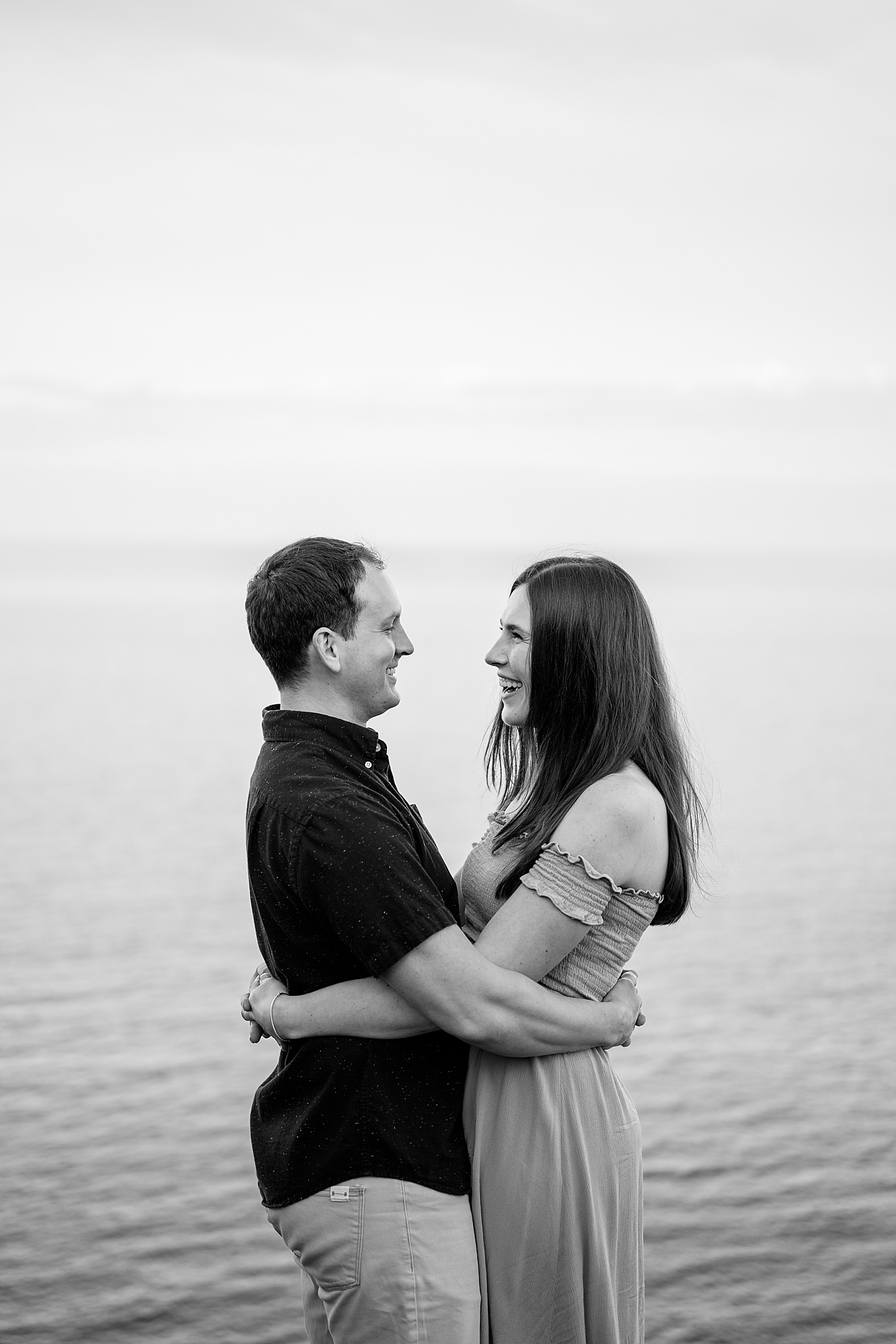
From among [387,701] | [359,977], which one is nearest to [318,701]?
[387,701]

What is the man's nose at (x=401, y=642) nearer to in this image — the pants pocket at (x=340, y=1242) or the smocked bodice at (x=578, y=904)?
the smocked bodice at (x=578, y=904)

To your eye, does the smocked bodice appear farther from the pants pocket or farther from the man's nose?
the pants pocket

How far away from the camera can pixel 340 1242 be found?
9.67ft

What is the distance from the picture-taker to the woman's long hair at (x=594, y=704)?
124 inches

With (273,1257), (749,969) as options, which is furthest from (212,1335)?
(749,969)

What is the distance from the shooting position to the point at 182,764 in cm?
3372

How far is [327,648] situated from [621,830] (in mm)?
748

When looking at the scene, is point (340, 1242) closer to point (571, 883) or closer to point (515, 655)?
point (571, 883)

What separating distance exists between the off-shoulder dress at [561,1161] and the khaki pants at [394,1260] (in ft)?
0.28

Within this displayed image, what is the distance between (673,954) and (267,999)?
1607cm

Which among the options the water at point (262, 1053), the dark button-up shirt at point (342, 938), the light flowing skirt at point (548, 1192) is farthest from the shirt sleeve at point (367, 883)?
the water at point (262, 1053)

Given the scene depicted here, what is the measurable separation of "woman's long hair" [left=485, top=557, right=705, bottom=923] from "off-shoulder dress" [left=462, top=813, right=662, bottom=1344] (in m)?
0.13

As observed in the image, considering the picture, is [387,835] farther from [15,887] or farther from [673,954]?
[15,887]

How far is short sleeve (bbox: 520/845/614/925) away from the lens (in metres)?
2.93
